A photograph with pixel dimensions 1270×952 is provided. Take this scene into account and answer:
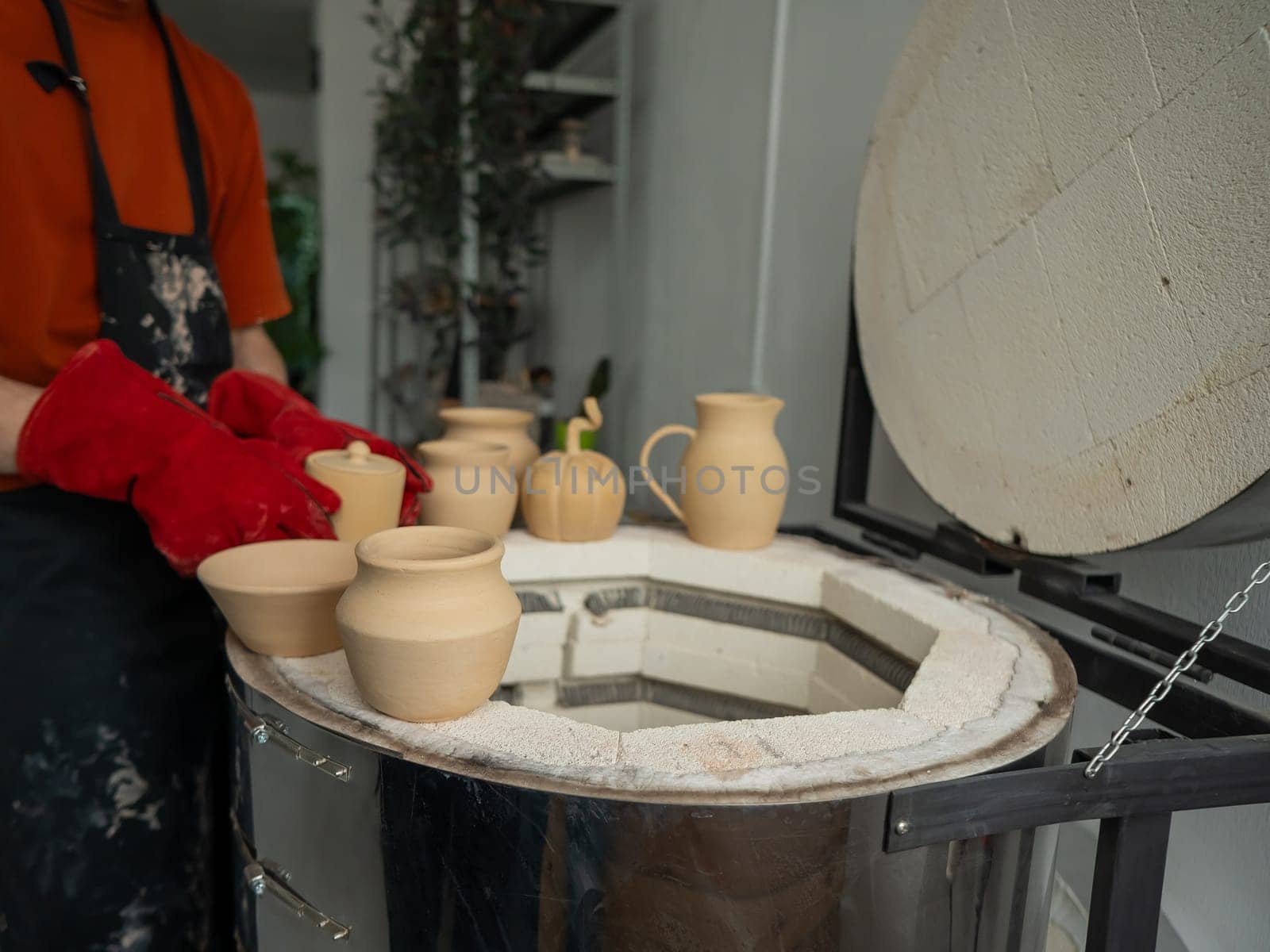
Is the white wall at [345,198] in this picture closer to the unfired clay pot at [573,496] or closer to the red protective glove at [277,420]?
the red protective glove at [277,420]

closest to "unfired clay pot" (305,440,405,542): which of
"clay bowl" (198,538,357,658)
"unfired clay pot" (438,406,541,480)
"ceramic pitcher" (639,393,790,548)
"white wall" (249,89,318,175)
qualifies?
"clay bowl" (198,538,357,658)

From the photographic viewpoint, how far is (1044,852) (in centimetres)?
82

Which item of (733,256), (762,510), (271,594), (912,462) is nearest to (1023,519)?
(912,462)

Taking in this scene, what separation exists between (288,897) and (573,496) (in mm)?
639

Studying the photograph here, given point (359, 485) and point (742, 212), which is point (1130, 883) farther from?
point (742, 212)

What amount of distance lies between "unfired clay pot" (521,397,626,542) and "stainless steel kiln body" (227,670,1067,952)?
58 centimetres

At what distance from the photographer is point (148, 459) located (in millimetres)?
1031

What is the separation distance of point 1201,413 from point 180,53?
1.48 metres

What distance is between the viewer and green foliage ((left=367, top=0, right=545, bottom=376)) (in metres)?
3.12

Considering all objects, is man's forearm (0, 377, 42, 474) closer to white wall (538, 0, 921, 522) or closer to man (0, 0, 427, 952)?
man (0, 0, 427, 952)

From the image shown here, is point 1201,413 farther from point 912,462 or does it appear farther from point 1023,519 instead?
point 912,462

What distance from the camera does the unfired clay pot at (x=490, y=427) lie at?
145 cm

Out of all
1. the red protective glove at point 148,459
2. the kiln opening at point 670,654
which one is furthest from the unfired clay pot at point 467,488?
the red protective glove at point 148,459

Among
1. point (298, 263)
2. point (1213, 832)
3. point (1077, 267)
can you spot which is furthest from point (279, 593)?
point (298, 263)
